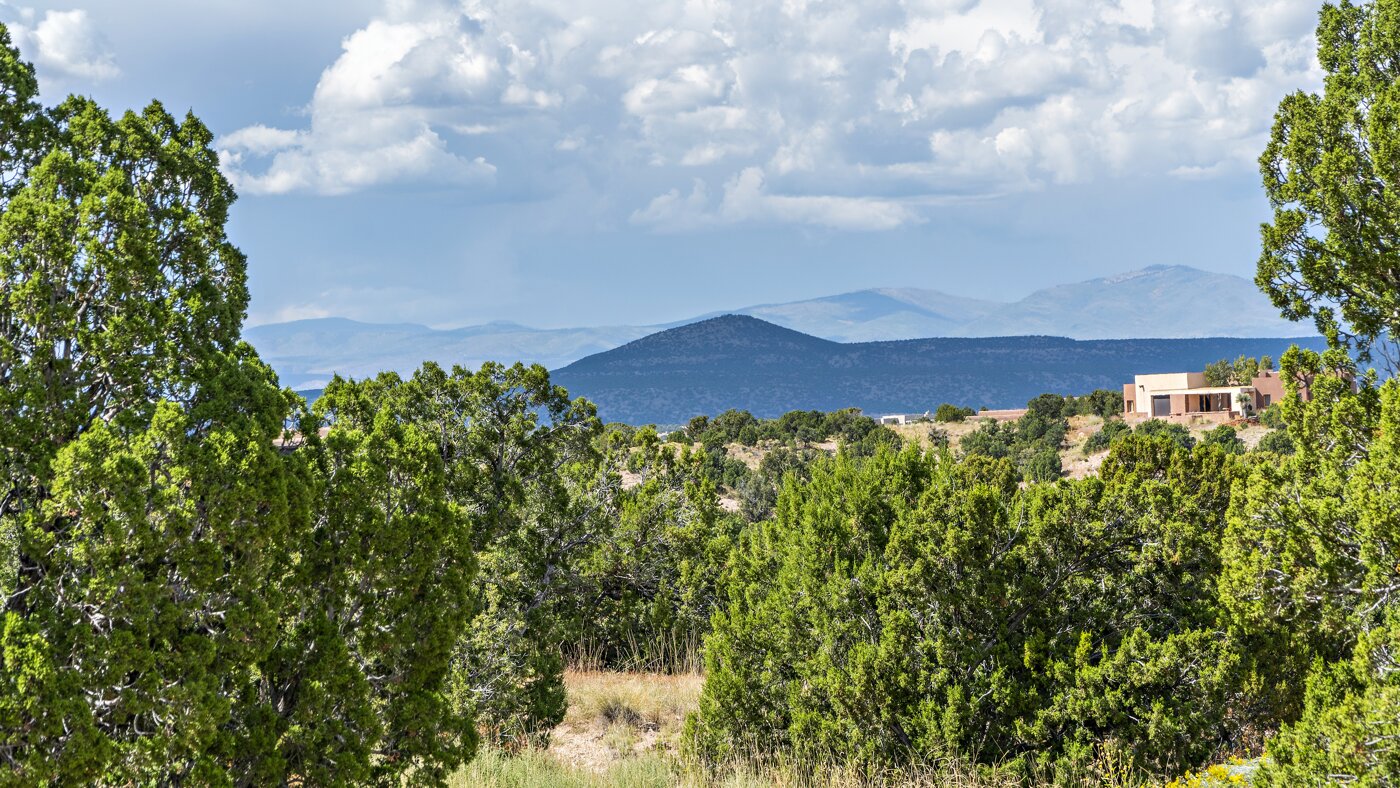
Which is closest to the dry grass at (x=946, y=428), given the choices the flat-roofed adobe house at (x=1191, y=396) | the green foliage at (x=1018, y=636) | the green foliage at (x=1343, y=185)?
the flat-roofed adobe house at (x=1191, y=396)

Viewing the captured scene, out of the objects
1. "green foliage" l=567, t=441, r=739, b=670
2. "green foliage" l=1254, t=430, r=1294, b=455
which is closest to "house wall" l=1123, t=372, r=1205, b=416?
"green foliage" l=1254, t=430, r=1294, b=455

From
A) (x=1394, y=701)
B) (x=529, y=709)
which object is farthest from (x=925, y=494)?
(x=529, y=709)

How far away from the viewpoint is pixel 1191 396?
214 feet

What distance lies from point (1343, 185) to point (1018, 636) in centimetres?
373

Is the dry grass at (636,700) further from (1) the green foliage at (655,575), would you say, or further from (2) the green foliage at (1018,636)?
(2) the green foliage at (1018,636)

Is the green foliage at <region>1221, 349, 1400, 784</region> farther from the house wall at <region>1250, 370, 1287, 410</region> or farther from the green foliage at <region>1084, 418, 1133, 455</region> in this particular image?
the house wall at <region>1250, 370, 1287, 410</region>

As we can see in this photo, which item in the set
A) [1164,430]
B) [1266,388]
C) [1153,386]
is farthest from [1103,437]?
[1266,388]

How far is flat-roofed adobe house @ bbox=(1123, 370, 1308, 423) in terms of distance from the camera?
61125 mm

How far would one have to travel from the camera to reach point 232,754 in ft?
14.0

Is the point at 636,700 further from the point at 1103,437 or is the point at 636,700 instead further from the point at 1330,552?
the point at 1103,437

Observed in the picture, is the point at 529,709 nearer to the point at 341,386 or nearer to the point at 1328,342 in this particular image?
the point at 341,386

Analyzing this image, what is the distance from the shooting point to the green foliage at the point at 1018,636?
7422 millimetres

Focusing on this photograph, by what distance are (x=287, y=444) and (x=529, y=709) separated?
18.6ft

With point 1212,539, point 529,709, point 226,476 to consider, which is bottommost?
point 529,709
